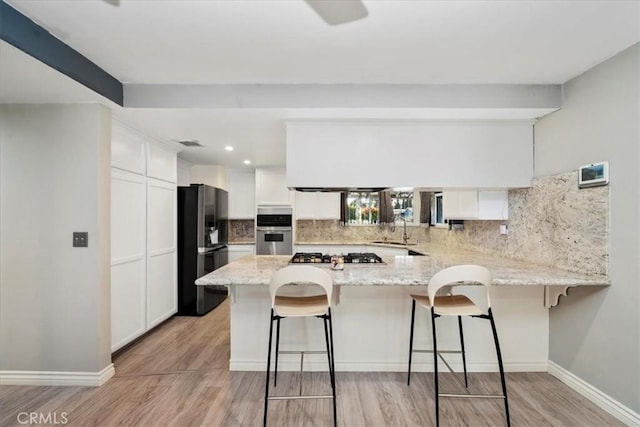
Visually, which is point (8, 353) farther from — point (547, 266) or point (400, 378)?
point (547, 266)

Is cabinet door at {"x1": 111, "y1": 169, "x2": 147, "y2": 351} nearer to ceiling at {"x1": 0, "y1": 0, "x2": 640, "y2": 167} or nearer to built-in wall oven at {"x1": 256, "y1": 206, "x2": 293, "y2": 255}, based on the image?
ceiling at {"x1": 0, "y1": 0, "x2": 640, "y2": 167}

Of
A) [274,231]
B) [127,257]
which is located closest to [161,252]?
[127,257]

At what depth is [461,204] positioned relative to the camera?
352cm

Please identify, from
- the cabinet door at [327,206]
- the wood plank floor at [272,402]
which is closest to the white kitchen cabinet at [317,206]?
the cabinet door at [327,206]

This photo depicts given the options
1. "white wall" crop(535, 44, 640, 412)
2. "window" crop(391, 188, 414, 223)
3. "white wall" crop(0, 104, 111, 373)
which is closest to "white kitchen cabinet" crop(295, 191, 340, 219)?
"window" crop(391, 188, 414, 223)

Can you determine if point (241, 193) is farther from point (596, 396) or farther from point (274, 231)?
point (596, 396)

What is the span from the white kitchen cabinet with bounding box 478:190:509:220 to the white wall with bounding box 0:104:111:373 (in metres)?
3.52

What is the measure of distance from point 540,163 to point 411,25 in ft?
6.26

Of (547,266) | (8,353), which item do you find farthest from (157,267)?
(547,266)

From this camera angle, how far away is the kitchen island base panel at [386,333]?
2.68 metres

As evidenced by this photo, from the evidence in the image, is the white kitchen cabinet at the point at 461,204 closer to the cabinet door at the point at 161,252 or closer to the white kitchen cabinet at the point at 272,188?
the white kitchen cabinet at the point at 272,188

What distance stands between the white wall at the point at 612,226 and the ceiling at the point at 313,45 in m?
0.19

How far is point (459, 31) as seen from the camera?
1.80 m

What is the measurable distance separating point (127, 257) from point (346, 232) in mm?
3522
